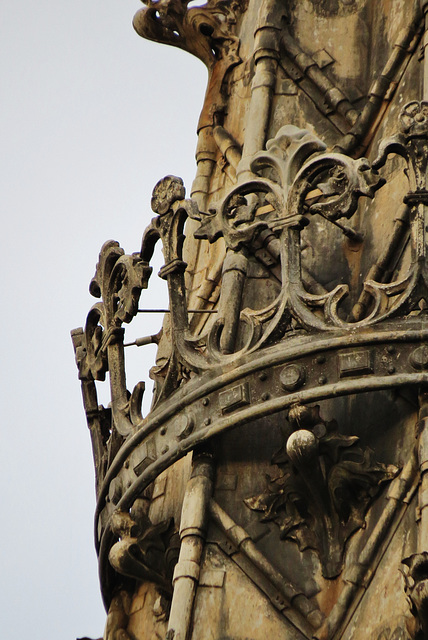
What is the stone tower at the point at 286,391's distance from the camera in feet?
43.4

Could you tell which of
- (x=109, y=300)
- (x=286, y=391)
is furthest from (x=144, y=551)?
(x=109, y=300)

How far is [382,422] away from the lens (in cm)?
1370

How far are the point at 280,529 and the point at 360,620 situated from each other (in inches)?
40.1

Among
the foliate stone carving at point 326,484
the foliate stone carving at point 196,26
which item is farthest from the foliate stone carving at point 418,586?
the foliate stone carving at point 196,26

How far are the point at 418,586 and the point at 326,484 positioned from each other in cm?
143

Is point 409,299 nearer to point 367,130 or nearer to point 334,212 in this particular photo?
point 334,212

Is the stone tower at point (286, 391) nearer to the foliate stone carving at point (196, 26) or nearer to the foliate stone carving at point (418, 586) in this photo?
the foliate stone carving at point (418, 586)

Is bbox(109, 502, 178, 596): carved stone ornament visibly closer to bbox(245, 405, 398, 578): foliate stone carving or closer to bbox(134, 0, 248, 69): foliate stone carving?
bbox(245, 405, 398, 578): foliate stone carving

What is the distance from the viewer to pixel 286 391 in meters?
13.4

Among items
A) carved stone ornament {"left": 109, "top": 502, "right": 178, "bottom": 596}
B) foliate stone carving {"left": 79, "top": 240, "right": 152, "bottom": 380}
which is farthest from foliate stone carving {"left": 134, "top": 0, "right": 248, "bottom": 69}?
carved stone ornament {"left": 109, "top": 502, "right": 178, "bottom": 596}

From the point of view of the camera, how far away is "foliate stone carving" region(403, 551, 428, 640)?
12.2 m

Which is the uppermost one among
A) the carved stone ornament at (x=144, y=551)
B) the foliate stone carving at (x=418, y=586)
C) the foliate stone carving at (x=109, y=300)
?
the foliate stone carving at (x=109, y=300)

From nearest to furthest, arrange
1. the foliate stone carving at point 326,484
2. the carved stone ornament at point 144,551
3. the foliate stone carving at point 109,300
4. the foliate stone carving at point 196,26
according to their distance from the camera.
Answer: the foliate stone carving at point 326,484 < the carved stone ornament at point 144,551 < the foliate stone carving at point 109,300 < the foliate stone carving at point 196,26

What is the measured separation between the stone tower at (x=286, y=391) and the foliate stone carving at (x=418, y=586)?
1cm
